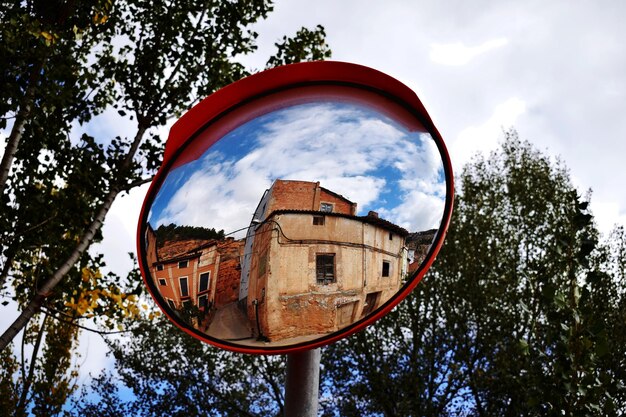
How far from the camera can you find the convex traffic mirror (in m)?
1.33

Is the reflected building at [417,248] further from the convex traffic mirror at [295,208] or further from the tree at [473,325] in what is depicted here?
the tree at [473,325]

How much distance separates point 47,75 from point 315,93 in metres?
4.40

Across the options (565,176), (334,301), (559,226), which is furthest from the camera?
(565,176)

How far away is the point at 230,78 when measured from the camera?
6410 millimetres

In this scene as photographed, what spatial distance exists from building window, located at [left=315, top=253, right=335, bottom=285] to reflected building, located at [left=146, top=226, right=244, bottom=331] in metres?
0.18

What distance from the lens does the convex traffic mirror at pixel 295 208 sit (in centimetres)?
133

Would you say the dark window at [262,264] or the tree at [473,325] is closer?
the dark window at [262,264]

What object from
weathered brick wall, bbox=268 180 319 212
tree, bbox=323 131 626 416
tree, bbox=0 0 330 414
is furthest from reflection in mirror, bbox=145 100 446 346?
tree, bbox=323 131 626 416

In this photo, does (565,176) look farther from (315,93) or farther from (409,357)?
(315,93)

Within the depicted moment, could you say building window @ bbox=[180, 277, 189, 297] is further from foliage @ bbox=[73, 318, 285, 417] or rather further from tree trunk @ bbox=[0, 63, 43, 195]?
foliage @ bbox=[73, 318, 285, 417]

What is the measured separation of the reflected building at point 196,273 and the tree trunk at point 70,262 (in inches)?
166

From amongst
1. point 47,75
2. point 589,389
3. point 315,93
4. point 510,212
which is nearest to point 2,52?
point 47,75

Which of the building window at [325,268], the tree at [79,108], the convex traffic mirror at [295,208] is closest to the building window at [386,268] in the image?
the convex traffic mirror at [295,208]

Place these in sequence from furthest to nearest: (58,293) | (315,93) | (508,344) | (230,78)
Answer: (508,344)
(230,78)
(58,293)
(315,93)
